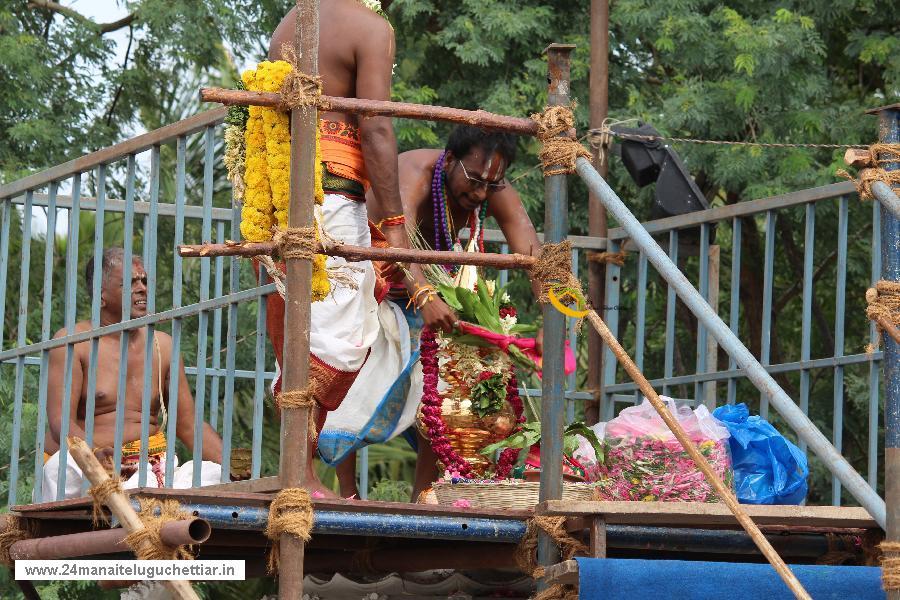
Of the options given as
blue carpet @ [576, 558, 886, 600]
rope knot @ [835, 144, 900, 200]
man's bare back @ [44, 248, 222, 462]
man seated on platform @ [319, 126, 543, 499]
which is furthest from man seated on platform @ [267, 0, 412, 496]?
rope knot @ [835, 144, 900, 200]

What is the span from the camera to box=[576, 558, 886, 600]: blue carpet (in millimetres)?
4562

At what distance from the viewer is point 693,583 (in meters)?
4.65

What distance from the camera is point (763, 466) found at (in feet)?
19.2

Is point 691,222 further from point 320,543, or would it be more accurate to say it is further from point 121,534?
point 121,534

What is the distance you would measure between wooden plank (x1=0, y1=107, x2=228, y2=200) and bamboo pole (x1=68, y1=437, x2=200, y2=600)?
3.55 feet

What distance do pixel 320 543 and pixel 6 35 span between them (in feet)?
23.5

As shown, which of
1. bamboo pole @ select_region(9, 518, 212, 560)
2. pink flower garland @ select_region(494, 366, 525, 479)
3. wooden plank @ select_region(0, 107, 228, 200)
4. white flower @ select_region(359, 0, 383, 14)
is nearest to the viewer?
bamboo pole @ select_region(9, 518, 212, 560)

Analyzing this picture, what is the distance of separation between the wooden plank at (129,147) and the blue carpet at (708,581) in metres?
1.94

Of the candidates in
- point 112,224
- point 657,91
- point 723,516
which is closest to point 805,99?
point 657,91

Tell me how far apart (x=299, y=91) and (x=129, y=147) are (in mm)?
888

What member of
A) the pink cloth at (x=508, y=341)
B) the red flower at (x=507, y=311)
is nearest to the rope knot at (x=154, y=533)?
the pink cloth at (x=508, y=341)

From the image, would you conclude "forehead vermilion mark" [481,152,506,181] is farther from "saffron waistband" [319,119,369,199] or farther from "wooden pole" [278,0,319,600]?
"wooden pole" [278,0,319,600]

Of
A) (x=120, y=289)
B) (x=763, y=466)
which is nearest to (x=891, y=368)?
(x=763, y=466)

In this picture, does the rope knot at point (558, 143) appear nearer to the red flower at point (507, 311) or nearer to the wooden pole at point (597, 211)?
the red flower at point (507, 311)
